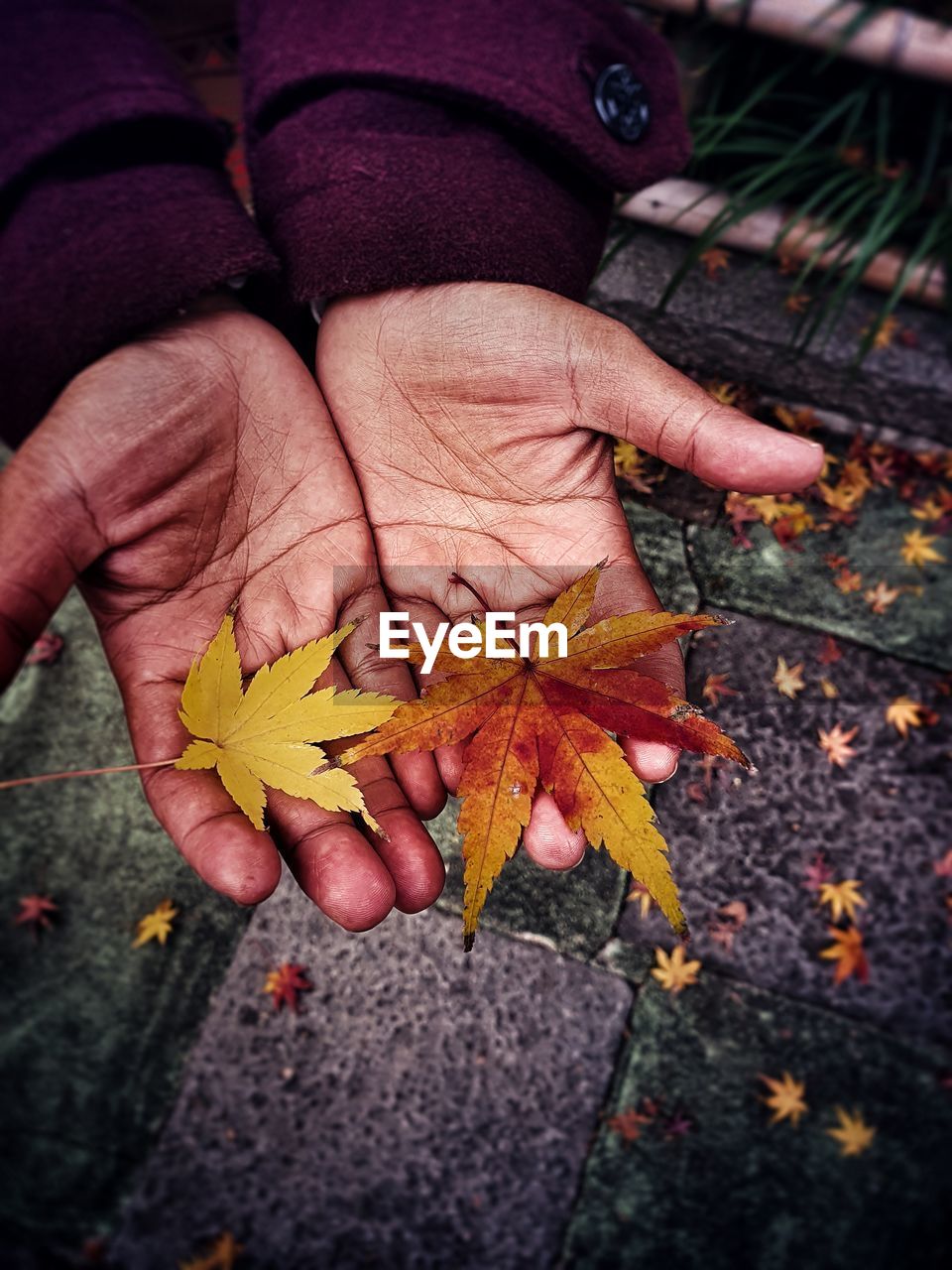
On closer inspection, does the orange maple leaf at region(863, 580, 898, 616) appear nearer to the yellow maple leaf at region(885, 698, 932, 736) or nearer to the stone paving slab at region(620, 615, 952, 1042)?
the stone paving slab at region(620, 615, 952, 1042)

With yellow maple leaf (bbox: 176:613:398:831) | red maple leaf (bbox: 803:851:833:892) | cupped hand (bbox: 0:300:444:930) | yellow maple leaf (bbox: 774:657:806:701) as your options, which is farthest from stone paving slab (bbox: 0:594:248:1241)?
yellow maple leaf (bbox: 774:657:806:701)

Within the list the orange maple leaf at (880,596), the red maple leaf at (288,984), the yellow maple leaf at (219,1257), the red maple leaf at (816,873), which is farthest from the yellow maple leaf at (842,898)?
the yellow maple leaf at (219,1257)

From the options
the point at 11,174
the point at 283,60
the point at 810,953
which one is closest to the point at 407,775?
the point at 810,953

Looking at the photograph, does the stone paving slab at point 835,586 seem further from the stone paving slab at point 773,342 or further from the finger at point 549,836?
the finger at point 549,836

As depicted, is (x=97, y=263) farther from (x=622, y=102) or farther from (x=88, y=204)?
(x=622, y=102)

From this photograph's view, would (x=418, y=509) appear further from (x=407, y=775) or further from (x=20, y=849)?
(x=20, y=849)

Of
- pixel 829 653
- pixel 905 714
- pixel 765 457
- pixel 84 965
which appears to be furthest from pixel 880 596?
pixel 84 965
